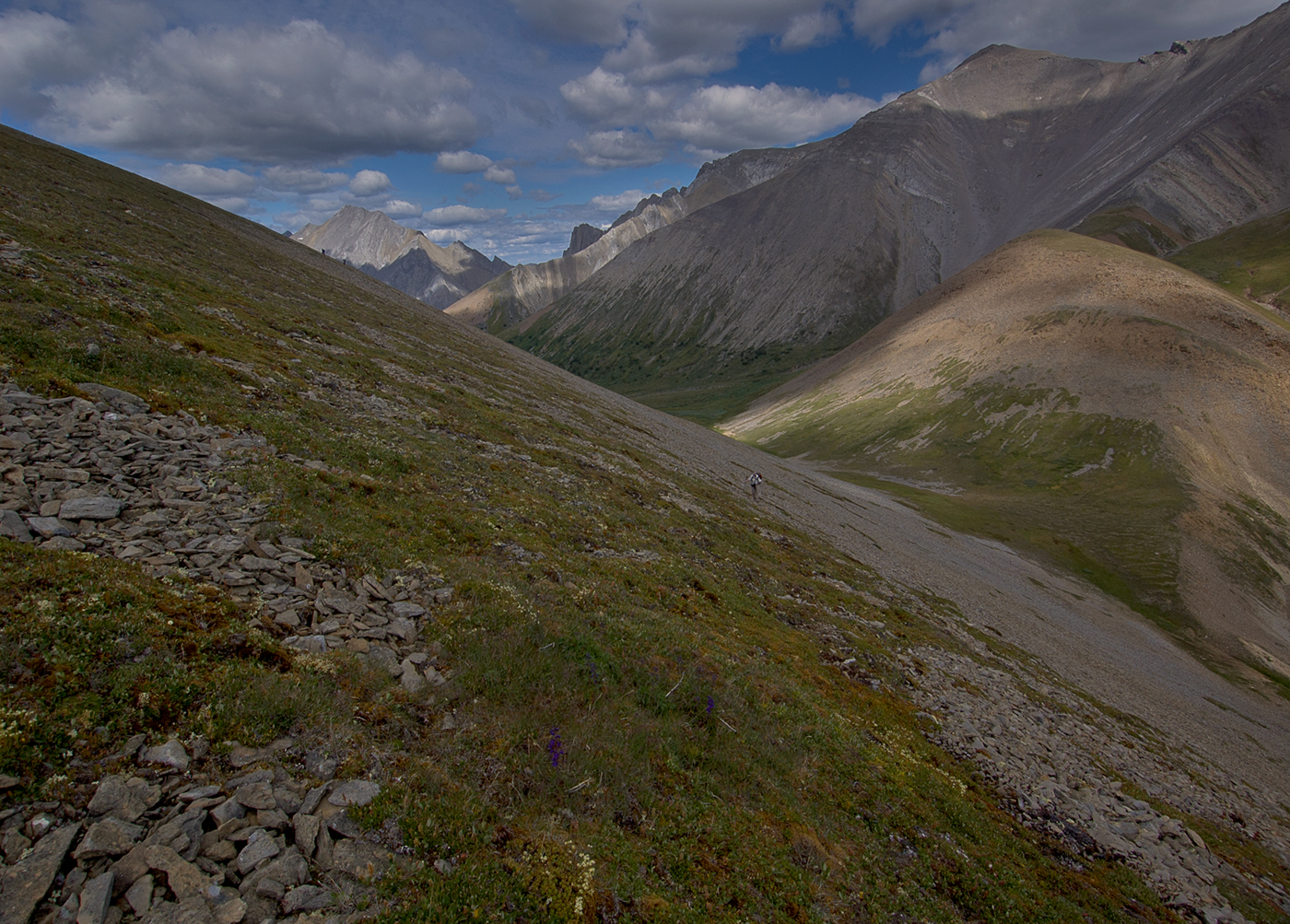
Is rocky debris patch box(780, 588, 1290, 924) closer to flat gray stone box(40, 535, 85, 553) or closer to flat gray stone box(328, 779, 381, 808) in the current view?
flat gray stone box(328, 779, 381, 808)

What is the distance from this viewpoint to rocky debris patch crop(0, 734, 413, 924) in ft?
18.4

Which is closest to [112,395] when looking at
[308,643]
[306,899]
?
[308,643]

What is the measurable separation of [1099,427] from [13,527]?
131545 mm

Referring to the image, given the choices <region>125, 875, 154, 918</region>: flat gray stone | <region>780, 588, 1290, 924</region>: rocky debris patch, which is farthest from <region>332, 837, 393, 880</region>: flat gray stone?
<region>780, 588, 1290, 924</region>: rocky debris patch

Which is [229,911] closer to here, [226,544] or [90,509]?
[226,544]

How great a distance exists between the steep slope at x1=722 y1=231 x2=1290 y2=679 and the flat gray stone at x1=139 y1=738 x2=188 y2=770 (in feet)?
277

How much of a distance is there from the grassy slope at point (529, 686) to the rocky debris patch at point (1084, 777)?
4.60 ft

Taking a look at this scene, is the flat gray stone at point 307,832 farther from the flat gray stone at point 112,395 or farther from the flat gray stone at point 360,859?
the flat gray stone at point 112,395

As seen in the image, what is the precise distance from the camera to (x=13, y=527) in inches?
401

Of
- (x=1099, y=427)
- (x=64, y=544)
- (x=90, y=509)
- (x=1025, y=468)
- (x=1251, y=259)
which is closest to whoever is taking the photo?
(x=64, y=544)

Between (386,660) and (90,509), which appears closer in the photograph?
(386,660)

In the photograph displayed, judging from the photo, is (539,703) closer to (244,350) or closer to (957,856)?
(957,856)

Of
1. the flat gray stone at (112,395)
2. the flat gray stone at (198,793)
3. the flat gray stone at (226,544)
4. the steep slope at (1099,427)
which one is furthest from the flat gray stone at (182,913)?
the steep slope at (1099,427)

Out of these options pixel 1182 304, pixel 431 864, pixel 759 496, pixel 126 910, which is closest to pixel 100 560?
pixel 126 910
